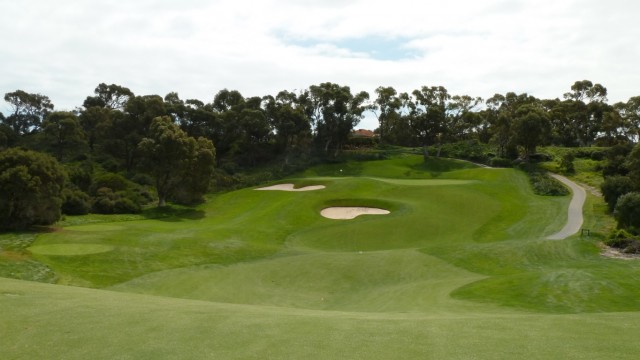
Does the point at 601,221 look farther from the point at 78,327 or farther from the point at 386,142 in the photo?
the point at 386,142

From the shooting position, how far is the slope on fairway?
9.73 metres

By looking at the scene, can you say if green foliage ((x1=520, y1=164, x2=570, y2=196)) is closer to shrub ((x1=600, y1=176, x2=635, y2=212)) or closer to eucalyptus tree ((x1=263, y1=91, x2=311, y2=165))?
shrub ((x1=600, y1=176, x2=635, y2=212))

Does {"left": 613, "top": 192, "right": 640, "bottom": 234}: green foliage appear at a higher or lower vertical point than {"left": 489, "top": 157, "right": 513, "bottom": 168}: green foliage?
lower

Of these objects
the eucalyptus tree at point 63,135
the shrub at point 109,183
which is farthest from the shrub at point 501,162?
the eucalyptus tree at point 63,135

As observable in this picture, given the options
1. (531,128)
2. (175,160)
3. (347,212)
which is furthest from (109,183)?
(531,128)

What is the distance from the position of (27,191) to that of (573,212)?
46863 millimetres

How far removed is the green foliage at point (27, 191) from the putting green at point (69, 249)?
718cm

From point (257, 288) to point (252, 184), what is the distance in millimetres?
46337

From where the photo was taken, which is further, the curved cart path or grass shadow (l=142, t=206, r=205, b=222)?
grass shadow (l=142, t=206, r=205, b=222)

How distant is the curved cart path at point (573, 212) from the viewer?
39.4 metres

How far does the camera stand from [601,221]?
43250 millimetres

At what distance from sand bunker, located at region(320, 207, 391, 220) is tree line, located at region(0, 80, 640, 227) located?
1577 centimetres

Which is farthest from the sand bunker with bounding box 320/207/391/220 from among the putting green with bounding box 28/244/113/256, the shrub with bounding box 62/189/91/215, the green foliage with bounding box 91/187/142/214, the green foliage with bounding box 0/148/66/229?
the green foliage with bounding box 0/148/66/229

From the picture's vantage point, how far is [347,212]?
165ft
